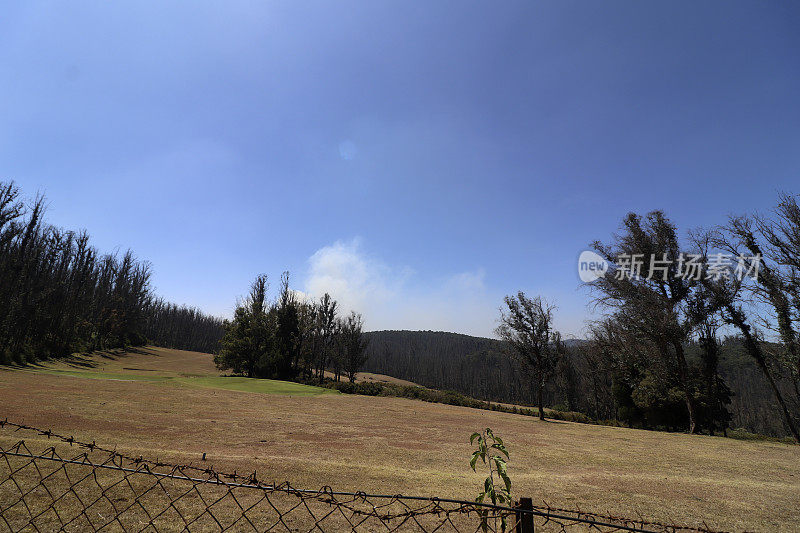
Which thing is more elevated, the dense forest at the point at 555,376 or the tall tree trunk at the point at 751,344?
the tall tree trunk at the point at 751,344

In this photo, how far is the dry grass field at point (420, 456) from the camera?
6.02 m

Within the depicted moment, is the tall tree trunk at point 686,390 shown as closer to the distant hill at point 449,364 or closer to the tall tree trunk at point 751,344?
Answer: the tall tree trunk at point 751,344

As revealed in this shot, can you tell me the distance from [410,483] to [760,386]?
91.6 m

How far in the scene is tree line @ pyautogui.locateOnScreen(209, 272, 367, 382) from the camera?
36.8 m

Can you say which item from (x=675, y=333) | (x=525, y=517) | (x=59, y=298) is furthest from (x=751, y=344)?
(x=59, y=298)

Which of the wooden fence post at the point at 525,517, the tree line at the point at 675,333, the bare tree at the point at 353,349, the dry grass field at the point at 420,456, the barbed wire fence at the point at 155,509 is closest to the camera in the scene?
the wooden fence post at the point at 525,517

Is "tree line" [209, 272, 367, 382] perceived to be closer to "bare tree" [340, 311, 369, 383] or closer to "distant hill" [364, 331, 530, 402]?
"bare tree" [340, 311, 369, 383]

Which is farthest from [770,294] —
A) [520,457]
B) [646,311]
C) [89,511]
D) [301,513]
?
[89,511]

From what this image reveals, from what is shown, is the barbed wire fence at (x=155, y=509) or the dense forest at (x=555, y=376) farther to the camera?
the dense forest at (x=555, y=376)

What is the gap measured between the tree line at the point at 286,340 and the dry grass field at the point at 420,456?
22.3 m

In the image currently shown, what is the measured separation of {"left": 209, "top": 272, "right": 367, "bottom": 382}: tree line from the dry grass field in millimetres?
22285

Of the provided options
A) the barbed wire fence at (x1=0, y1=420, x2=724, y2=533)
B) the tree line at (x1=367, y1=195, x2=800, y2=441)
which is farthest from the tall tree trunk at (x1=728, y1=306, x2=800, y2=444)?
the barbed wire fence at (x1=0, y1=420, x2=724, y2=533)

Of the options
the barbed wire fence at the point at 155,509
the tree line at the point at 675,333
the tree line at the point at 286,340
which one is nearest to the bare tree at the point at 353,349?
the tree line at the point at 286,340

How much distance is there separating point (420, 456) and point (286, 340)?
106 ft
